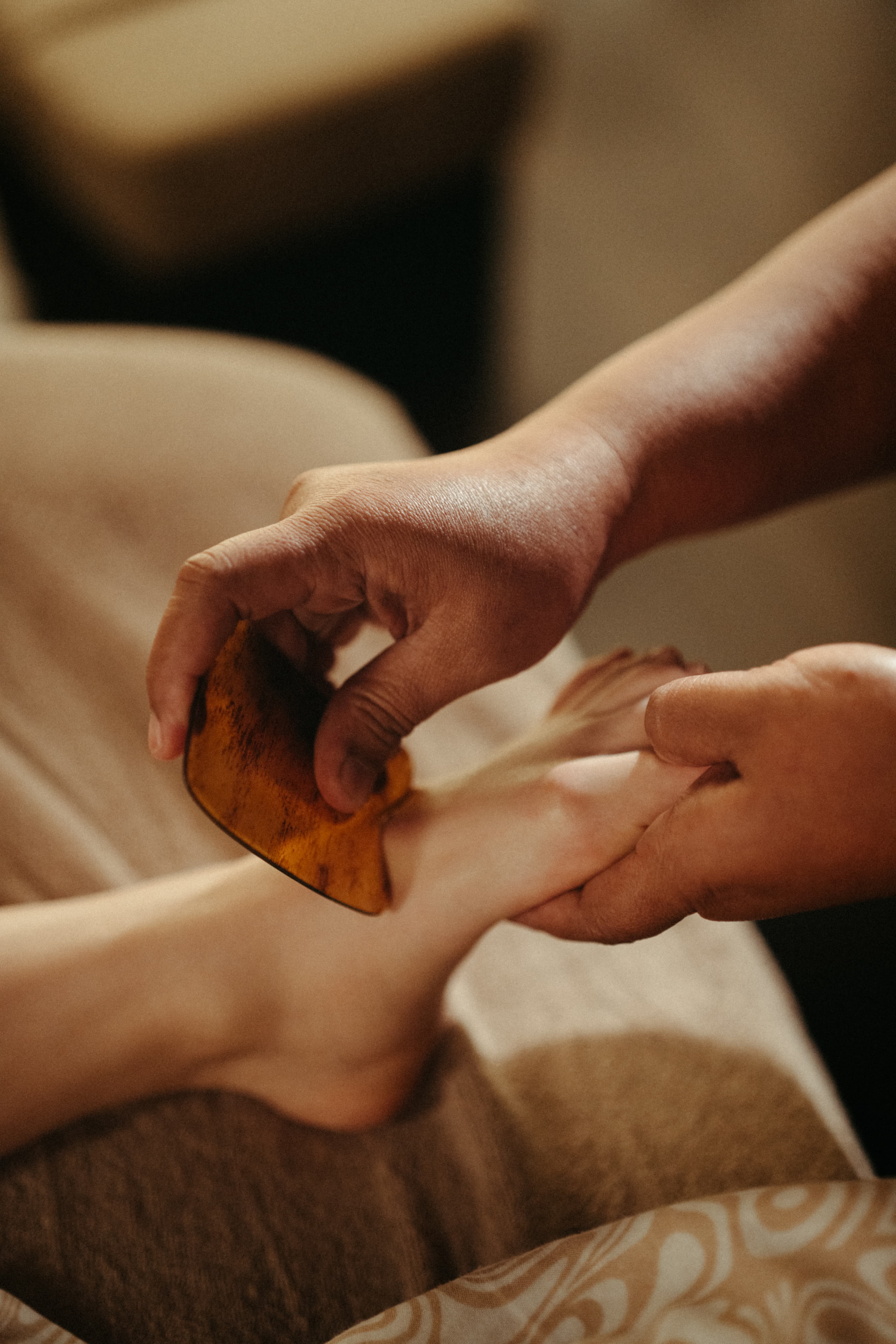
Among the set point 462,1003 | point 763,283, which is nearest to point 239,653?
point 462,1003

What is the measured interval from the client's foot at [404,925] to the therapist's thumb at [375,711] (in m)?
0.07

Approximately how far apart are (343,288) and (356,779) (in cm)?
133

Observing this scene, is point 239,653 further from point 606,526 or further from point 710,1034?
point 710,1034

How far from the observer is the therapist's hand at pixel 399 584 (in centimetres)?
51

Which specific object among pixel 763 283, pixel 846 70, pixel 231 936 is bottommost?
pixel 231 936

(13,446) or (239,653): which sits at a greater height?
(13,446)

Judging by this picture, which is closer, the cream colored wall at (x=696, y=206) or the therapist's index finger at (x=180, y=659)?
the therapist's index finger at (x=180, y=659)

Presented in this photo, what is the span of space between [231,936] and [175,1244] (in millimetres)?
164

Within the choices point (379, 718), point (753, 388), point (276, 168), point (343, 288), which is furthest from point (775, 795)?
point (343, 288)

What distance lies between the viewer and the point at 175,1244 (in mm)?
555

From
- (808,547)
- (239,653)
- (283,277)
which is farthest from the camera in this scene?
(283,277)

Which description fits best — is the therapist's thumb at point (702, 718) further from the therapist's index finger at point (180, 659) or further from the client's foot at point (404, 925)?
the therapist's index finger at point (180, 659)

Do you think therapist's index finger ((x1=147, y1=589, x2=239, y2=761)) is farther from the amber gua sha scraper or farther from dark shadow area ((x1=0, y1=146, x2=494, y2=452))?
dark shadow area ((x1=0, y1=146, x2=494, y2=452))

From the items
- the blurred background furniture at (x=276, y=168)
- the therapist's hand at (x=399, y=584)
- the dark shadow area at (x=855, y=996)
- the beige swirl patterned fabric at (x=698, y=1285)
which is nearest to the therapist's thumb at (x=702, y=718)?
the therapist's hand at (x=399, y=584)
